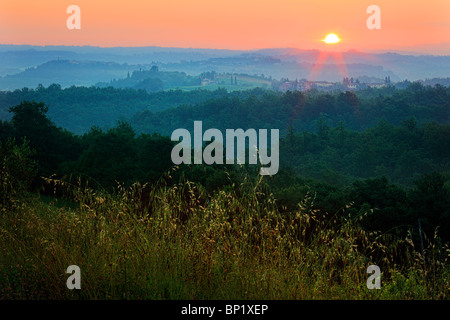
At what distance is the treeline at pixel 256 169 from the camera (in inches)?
725

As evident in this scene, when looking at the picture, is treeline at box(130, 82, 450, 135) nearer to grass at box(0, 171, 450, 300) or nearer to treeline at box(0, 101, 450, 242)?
treeline at box(0, 101, 450, 242)

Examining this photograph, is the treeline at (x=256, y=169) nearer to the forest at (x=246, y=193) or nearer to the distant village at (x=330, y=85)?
the forest at (x=246, y=193)

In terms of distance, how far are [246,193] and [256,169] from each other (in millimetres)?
11830

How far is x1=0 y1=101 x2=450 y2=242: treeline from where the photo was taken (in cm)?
1841

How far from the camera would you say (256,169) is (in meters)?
17.1

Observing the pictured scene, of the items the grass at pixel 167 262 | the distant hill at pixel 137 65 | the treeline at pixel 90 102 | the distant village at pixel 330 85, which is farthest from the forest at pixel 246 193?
the distant village at pixel 330 85

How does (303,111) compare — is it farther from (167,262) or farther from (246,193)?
(167,262)

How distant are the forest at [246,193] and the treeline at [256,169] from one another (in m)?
0.10

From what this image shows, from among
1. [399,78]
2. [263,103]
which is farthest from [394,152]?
[399,78]

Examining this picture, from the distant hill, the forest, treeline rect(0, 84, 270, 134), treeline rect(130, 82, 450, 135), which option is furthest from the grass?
the distant hill
